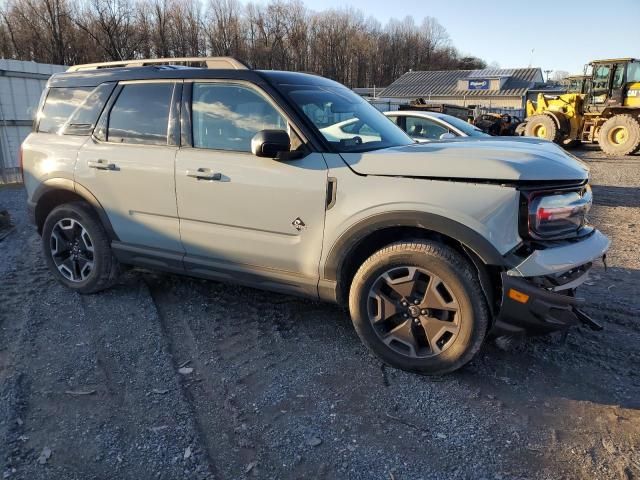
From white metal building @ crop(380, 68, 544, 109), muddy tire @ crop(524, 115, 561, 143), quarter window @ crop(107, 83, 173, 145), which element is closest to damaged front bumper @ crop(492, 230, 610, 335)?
quarter window @ crop(107, 83, 173, 145)

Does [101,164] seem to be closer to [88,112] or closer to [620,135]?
[88,112]

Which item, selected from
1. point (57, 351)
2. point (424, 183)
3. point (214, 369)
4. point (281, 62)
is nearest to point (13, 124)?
point (57, 351)

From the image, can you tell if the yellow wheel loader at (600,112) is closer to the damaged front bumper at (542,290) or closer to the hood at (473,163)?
the hood at (473,163)

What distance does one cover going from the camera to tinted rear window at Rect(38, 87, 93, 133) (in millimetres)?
4305

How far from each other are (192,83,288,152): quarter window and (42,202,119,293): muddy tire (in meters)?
1.38

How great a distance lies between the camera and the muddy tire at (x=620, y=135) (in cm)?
1805

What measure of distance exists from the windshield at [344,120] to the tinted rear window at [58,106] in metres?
2.06

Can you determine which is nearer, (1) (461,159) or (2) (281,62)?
(1) (461,159)

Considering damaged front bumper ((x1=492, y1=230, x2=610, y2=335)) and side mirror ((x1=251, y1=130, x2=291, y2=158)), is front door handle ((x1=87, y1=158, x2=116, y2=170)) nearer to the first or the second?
side mirror ((x1=251, y1=130, x2=291, y2=158))

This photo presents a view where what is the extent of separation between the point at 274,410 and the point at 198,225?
5.14 feet

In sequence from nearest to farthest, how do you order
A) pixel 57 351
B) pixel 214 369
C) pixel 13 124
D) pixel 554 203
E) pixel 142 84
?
pixel 554 203
pixel 214 369
pixel 57 351
pixel 142 84
pixel 13 124

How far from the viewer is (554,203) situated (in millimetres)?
2777

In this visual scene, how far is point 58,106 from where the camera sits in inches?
174

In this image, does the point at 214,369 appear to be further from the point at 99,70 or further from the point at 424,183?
the point at 99,70
